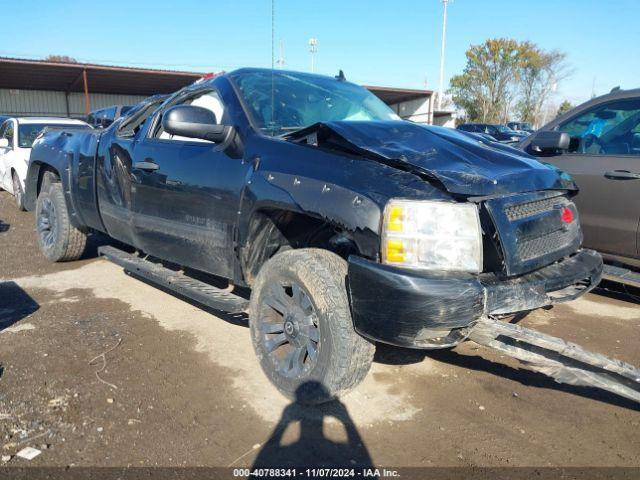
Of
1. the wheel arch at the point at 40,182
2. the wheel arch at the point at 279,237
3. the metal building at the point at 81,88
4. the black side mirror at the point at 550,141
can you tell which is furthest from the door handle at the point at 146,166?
the metal building at the point at 81,88

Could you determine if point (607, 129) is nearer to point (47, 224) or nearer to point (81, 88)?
point (47, 224)

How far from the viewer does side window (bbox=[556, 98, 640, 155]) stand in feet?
15.0

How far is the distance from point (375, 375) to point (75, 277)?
3679 mm

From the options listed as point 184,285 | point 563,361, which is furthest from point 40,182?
point 563,361

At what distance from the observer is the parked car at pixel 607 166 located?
440 centimetres

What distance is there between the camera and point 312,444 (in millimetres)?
2695

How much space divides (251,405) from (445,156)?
1.76 meters

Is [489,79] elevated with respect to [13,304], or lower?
elevated

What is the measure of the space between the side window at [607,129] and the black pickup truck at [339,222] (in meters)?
1.75

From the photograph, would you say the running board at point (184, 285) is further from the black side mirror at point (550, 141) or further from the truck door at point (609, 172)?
the truck door at point (609, 172)

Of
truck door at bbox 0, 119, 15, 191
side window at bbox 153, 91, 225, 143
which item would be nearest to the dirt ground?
side window at bbox 153, 91, 225, 143

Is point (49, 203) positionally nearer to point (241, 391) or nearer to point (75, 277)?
point (75, 277)

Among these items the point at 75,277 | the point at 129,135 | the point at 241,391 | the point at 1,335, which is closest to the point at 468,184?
the point at 241,391

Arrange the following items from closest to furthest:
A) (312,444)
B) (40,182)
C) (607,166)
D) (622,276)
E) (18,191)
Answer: (312,444), (622,276), (607,166), (40,182), (18,191)
